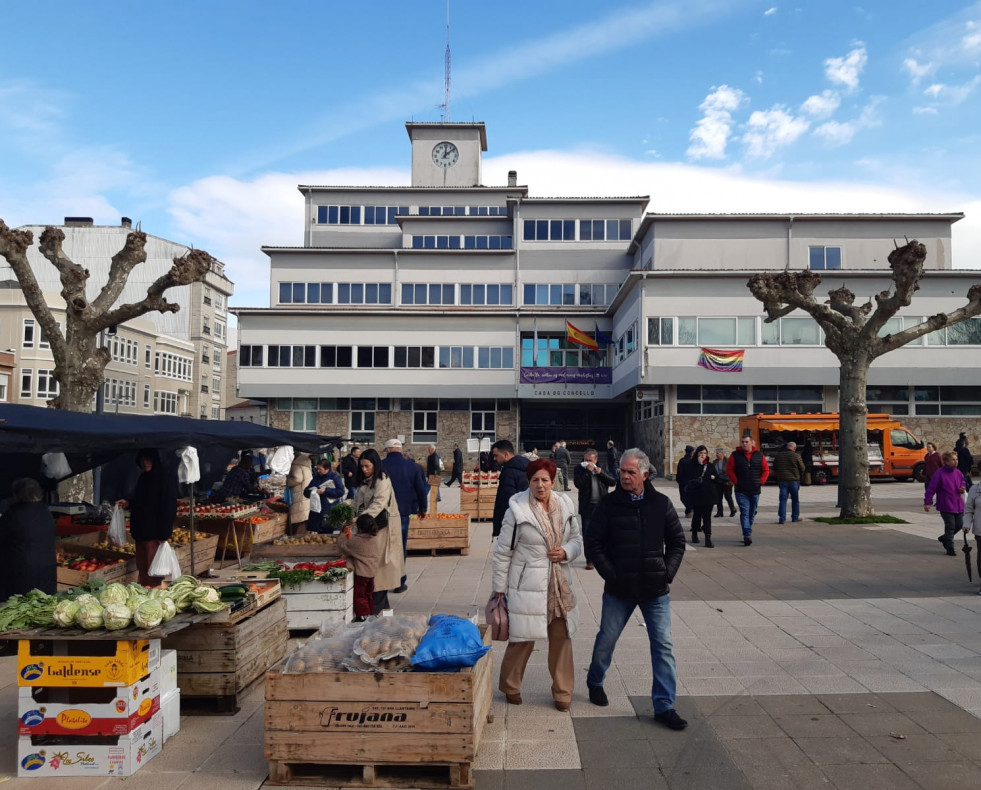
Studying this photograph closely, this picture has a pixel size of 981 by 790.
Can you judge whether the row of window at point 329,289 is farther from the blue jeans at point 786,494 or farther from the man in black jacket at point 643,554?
the man in black jacket at point 643,554

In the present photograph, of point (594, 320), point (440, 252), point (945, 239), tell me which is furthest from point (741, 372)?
point (440, 252)

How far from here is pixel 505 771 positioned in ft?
15.5

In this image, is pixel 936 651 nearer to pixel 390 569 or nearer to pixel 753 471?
pixel 390 569

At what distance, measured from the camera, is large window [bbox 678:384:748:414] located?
115 ft

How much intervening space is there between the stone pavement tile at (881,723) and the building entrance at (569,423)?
41920 mm

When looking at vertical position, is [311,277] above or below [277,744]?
above

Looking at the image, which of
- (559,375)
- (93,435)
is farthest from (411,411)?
(93,435)

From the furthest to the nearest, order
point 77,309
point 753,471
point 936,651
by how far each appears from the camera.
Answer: point 77,309 < point 753,471 < point 936,651

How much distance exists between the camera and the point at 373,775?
14.8 feet

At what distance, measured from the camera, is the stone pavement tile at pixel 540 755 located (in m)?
4.77

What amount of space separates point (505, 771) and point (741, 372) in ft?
104

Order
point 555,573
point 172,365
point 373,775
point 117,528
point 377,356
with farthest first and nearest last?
point 172,365 < point 377,356 < point 117,528 < point 555,573 < point 373,775

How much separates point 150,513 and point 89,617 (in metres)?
4.30

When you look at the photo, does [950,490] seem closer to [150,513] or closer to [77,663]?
[150,513]
